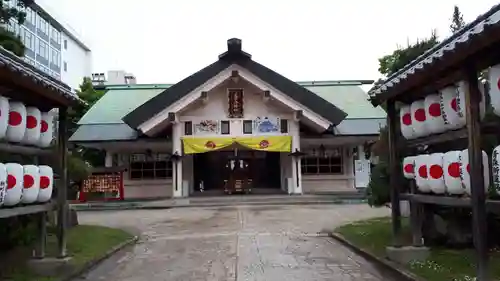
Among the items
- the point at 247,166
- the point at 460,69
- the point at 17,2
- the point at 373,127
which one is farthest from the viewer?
the point at 247,166

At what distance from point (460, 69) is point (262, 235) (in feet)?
22.9

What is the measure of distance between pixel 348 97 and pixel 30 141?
2314 centimetres

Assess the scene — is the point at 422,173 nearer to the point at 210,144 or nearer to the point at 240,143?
the point at 240,143

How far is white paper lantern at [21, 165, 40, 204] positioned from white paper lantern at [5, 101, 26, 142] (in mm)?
441

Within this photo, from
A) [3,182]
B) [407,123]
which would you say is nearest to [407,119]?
[407,123]

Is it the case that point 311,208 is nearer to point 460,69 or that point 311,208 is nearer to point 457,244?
point 457,244

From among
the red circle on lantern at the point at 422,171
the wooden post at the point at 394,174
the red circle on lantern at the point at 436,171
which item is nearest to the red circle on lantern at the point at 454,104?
the red circle on lantern at the point at 436,171

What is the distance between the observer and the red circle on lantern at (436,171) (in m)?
6.66

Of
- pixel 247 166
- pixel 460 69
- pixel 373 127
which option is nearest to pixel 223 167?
pixel 247 166

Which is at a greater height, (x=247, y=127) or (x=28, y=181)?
(x=247, y=127)

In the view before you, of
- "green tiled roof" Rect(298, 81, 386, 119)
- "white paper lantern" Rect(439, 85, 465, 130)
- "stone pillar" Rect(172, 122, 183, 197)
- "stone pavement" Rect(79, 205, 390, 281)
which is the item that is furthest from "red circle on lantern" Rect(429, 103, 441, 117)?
"green tiled roof" Rect(298, 81, 386, 119)

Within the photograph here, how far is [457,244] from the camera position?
8578mm

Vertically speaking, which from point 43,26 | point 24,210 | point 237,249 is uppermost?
point 43,26

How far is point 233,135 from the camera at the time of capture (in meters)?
24.0
